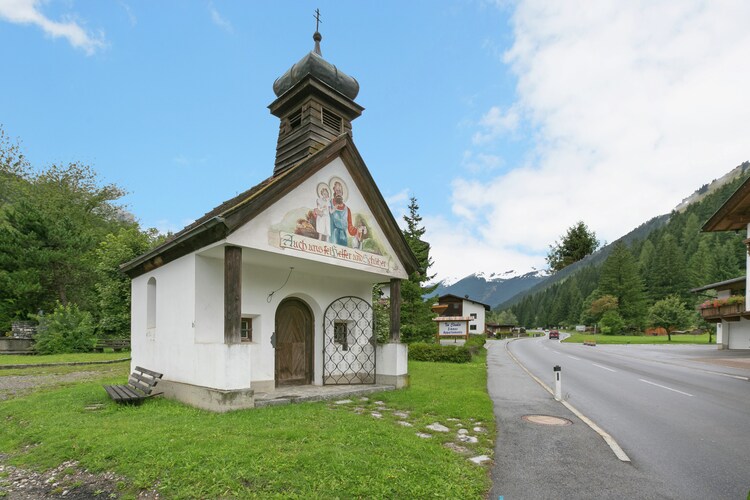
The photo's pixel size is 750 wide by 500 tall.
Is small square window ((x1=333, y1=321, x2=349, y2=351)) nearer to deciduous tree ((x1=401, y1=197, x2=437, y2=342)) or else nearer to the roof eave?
the roof eave

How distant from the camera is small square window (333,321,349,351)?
13320 millimetres

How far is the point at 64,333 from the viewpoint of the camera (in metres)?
25.2

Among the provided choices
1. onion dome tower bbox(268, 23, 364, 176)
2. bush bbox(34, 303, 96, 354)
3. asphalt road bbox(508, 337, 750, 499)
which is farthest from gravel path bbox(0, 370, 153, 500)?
bush bbox(34, 303, 96, 354)

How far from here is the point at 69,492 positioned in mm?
5070

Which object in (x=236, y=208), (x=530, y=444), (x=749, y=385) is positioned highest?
(x=236, y=208)

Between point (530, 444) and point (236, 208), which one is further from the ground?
point (236, 208)

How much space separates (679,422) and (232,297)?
29.5 feet

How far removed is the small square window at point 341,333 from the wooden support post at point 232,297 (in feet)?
15.4

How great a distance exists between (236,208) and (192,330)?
301 cm

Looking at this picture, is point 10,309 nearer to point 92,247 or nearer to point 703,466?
point 92,247

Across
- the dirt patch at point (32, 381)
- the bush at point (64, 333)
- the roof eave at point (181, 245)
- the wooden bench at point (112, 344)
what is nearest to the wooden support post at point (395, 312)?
the roof eave at point (181, 245)

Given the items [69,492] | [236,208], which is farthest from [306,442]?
[236,208]

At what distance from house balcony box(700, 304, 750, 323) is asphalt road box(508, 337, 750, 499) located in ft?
52.6

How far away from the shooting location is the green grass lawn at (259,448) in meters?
4.89
